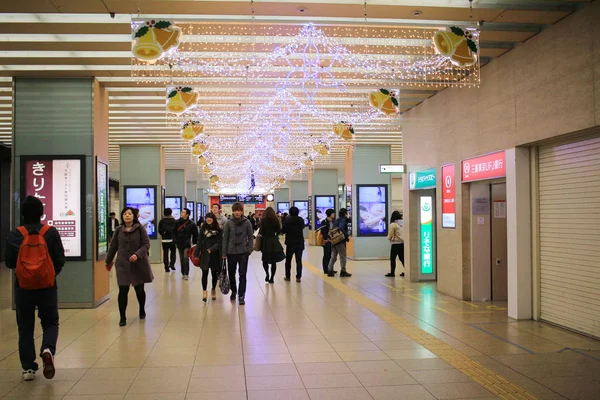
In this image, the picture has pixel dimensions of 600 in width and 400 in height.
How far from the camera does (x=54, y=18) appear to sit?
683 centimetres

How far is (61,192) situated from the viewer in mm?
8945

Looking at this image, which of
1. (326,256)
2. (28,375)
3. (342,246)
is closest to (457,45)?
(28,375)

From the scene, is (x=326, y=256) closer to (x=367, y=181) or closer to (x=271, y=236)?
(x=271, y=236)

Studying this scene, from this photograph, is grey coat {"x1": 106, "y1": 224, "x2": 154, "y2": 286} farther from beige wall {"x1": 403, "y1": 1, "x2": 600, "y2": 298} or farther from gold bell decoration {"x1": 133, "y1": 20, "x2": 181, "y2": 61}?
beige wall {"x1": 403, "y1": 1, "x2": 600, "y2": 298}

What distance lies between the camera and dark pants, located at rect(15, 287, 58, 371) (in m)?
4.94

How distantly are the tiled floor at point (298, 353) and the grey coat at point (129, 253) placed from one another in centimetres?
62

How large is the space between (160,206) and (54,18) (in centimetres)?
1087

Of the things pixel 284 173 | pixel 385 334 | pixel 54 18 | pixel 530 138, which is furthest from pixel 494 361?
pixel 284 173

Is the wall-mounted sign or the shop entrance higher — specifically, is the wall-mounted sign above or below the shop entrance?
above

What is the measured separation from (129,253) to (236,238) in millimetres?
1987

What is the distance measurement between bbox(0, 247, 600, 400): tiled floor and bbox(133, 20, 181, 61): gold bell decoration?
9.97 ft

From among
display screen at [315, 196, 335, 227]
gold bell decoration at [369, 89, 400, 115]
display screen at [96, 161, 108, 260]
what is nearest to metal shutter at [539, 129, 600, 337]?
gold bell decoration at [369, 89, 400, 115]

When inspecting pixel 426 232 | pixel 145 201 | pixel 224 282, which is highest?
pixel 145 201

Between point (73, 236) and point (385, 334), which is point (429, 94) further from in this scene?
point (73, 236)
